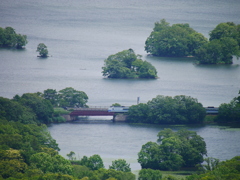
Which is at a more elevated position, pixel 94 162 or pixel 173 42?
pixel 173 42

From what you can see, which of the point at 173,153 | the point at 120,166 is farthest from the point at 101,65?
the point at 120,166

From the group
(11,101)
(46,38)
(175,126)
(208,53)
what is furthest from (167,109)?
(46,38)

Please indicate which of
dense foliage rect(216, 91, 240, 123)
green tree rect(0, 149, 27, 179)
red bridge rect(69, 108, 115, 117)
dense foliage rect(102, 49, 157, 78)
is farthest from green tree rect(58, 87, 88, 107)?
green tree rect(0, 149, 27, 179)

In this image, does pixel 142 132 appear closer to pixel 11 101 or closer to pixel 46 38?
pixel 11 101

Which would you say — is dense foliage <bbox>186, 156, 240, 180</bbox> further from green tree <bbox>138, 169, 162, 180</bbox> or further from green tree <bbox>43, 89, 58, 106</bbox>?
green tree <bbox>43, 89, 58, 106</bbox>

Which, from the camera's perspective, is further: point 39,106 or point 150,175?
point 39,106

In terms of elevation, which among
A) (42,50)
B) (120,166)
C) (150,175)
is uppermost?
(42,50)

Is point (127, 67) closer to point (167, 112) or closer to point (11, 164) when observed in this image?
point (167, 112)

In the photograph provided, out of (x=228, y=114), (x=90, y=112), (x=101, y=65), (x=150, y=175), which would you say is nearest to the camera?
(x=150, y=175)
